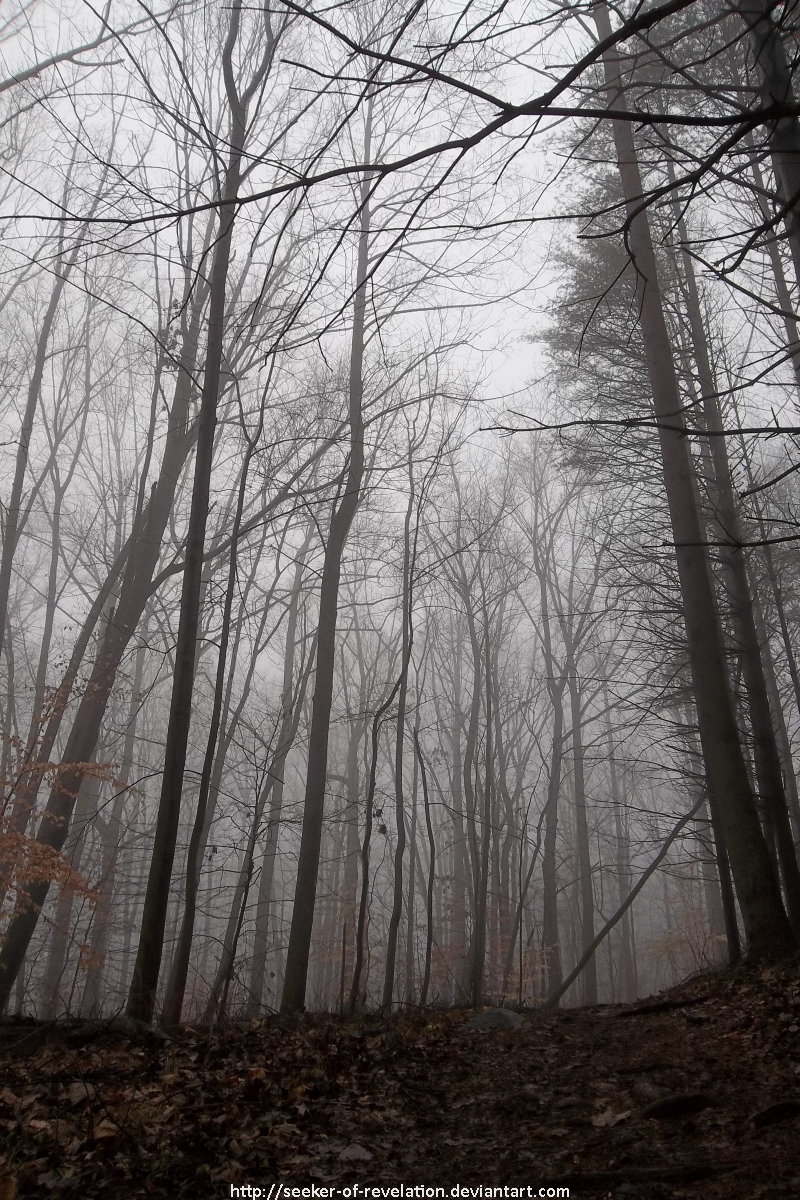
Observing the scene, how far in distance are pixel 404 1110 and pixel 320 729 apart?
5012mm

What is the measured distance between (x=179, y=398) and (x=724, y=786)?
8.67 m

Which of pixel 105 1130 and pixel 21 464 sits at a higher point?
pixel 21 464

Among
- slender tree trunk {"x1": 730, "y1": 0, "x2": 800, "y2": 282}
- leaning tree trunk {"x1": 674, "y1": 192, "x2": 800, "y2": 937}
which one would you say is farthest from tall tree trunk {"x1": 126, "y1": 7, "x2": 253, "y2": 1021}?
leaning tree trunk {"x1": 674, "y1": 192, "x2": 800, "y2": 937}

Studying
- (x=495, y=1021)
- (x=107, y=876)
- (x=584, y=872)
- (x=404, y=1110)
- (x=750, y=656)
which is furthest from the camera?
(x=584, y=872)

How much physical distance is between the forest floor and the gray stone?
1.97 feet

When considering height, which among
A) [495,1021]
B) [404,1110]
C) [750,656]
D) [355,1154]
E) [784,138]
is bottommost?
[355,1154]

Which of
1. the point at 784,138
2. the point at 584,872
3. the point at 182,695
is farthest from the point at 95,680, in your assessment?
the point at 584,872

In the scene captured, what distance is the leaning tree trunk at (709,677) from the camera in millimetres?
5176

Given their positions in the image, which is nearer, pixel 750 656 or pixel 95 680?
pixel 750 656

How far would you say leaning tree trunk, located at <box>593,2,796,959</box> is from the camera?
17.0ft

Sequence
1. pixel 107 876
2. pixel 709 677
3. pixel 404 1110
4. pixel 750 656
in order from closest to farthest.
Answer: pixel 404 1110
pixel 709 677
pixel 750 656
pixel 107 876

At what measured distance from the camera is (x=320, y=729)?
790 cm

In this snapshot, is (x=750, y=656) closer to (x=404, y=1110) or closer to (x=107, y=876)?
(x=404, y=1110)

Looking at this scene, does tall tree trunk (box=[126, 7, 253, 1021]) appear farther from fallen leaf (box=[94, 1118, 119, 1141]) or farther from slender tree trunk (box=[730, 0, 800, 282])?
slender tree trunk (box=[730, 0, 800, 282])
